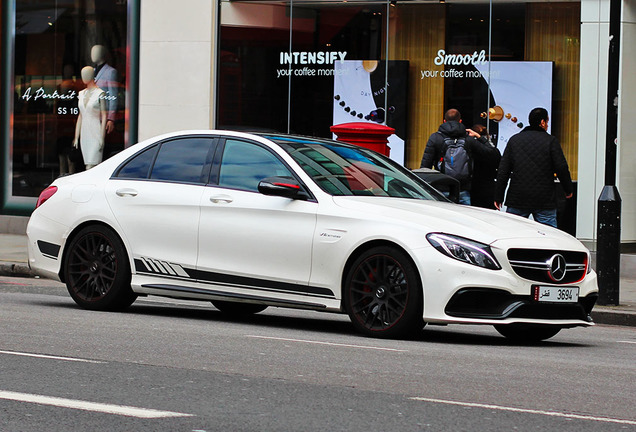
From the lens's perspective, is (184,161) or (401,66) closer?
(184,161)

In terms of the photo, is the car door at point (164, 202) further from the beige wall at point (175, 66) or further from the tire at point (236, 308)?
the beige wall at point (175, 66)

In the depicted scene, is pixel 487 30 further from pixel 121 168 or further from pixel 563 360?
pixel 563 360

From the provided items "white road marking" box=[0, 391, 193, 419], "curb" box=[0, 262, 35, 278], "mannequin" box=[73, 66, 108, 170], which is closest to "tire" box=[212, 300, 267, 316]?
"white road marking" box=[0, 391, 193, 419]

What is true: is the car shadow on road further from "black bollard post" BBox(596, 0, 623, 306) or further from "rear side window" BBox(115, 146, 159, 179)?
"black bollard post" BBox(596, 0, 623, 306)

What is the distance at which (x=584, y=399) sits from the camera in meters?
6.58

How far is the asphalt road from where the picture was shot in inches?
226

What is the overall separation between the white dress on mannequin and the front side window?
10706mm

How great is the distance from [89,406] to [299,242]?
364 centimetres

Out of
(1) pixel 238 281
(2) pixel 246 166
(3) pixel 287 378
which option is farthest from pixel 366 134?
(3) pixel 287 378

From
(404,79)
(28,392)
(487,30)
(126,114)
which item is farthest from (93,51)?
(28,392)

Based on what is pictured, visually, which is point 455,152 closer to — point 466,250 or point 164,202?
point 164,202

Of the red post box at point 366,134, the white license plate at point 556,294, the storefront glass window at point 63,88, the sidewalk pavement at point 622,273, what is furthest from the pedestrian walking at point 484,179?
the storefront glass window at point 63,88

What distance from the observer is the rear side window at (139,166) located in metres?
10.5

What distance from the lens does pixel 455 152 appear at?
50.4 feet
